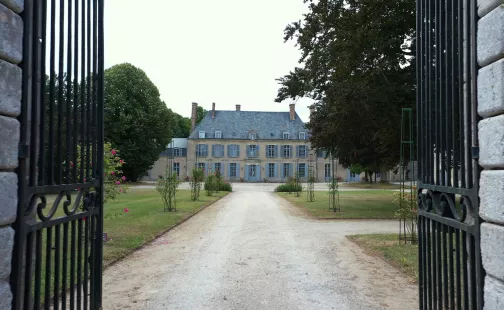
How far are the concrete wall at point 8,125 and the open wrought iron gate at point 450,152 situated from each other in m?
2.63

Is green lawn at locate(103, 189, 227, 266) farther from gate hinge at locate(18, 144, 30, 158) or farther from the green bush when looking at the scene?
the green bush

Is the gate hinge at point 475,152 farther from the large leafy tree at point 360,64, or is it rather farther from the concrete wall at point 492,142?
the large leafy tree at point 360,64

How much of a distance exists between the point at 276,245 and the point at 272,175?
3938 cm

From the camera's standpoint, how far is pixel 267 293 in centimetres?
443

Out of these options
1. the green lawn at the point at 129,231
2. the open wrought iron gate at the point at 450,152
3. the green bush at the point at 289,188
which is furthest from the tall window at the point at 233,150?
the open wrought iron gate at the point at 450,152

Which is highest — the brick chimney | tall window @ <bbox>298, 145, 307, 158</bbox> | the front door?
the brick chimney

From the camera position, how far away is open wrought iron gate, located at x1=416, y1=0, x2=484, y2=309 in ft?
8.03

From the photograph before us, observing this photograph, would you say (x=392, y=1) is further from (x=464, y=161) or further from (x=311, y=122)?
(x=464, y=161)

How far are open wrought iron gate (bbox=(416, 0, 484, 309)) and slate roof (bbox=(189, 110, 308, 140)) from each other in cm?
4309

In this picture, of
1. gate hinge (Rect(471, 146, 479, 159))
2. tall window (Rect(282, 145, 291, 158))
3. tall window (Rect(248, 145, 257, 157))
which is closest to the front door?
tall window (Rect(248, 145, 257, 157))

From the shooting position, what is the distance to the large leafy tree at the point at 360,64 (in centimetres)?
1140

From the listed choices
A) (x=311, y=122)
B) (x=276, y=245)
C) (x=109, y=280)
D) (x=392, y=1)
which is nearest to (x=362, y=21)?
(x=392, y=1)

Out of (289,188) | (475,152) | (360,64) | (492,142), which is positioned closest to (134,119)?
(289,188)

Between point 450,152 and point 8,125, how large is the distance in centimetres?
277
